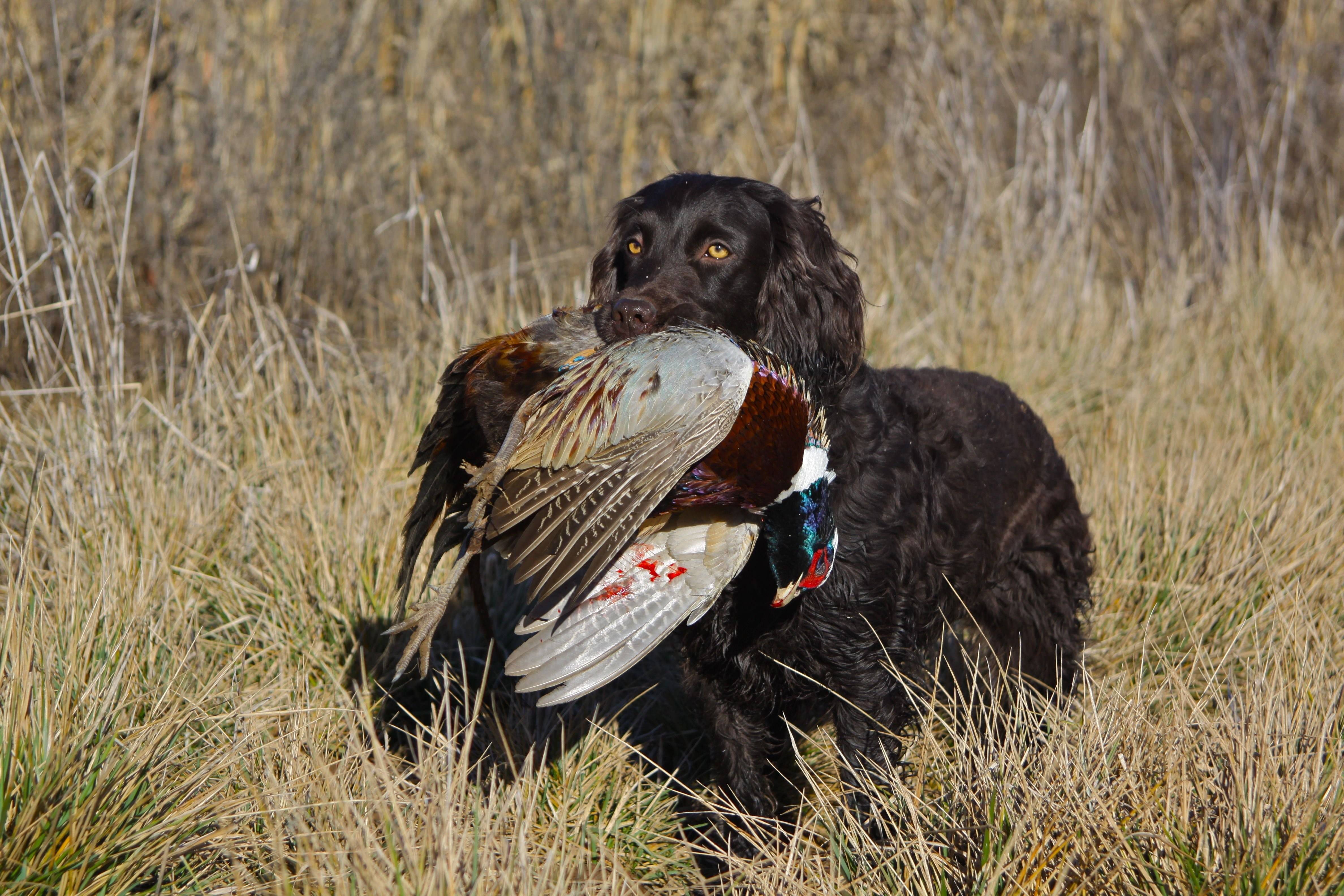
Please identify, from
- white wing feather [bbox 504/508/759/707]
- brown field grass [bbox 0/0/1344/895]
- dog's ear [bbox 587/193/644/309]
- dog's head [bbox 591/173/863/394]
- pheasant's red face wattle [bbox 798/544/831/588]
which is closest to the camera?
brown field grass [bbox 0/0/1344/895]

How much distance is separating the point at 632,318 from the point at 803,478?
501 mm

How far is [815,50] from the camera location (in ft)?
23.6

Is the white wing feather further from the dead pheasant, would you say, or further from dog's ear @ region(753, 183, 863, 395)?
dog's ear @ region(753, 183, 863, 395)

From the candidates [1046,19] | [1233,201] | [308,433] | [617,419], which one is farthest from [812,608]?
[1046,19]

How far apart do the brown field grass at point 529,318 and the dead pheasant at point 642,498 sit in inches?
11.2

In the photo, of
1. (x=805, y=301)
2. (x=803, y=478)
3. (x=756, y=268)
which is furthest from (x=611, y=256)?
(x=803, y=478)

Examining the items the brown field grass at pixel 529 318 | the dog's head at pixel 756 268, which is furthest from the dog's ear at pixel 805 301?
the brown field grass at pixel 529 318

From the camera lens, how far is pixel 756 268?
272cm

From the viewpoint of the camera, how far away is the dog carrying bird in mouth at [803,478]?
231cm

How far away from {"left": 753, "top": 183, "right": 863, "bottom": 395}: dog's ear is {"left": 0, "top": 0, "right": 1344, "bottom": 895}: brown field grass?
91 centimetres

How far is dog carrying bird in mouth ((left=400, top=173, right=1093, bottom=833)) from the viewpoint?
231 centimetres

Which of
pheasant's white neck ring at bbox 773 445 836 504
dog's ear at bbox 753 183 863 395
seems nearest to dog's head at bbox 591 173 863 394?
dog's ear at bbox 753 183 863 395

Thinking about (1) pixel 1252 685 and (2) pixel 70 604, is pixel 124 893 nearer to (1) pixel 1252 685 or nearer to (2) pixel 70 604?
(2) pixel 70 604

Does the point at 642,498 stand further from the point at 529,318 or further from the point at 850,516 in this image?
the point at 529,318
